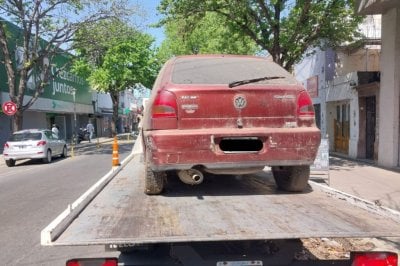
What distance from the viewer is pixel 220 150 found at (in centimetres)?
439

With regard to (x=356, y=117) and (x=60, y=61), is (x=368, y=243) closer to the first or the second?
(x=356, y=117)

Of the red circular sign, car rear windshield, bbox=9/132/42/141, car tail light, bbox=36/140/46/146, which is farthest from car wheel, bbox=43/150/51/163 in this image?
the red circular sign

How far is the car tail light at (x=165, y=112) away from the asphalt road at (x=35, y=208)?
6.23 feet

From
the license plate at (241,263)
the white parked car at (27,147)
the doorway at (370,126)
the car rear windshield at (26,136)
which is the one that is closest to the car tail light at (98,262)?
the license plate at (241,263)

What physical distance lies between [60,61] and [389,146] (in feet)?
111

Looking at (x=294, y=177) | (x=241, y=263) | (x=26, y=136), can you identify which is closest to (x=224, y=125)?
(x=294, y=177)

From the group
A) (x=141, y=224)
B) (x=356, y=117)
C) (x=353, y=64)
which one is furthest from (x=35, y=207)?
(x=353, y=64)

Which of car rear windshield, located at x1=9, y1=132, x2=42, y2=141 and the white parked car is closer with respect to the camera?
the white parked car

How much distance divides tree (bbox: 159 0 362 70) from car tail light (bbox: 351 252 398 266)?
1525 cm

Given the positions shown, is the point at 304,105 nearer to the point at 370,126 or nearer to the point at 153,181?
the point at 153,181

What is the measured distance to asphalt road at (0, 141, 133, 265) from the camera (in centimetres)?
602

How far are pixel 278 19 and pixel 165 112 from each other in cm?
1464

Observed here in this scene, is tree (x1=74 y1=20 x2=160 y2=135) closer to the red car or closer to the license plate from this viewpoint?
the red car

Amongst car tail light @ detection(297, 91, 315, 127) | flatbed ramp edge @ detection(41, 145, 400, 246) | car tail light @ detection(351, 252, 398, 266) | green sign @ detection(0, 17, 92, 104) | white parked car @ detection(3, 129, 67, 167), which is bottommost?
white parked car @ detection(3, 129, 67, 167)
